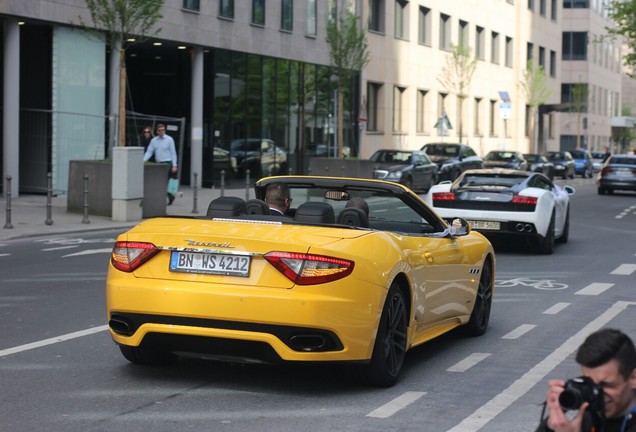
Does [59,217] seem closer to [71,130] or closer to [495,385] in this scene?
[71,130]

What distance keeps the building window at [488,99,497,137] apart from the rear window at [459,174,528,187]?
53469 millimetres

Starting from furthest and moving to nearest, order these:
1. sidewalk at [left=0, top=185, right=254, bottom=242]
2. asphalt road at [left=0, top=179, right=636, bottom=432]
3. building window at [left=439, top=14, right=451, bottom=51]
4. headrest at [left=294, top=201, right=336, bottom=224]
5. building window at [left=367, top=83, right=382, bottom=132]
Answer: building window at [left=439, top=14, right=451, bottom=51], building window at [left=367, top=83, right=382, bottom=132], sidewalk at [left=0, top=185, right=254, bottom=242], headrest at [left=294, top=201, right=336, bottom=224], asphalt road at [left=0, top=179, right=636, bottom=432]

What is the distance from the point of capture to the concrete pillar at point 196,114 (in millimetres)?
38281

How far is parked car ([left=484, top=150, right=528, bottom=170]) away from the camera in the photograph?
49300 mm

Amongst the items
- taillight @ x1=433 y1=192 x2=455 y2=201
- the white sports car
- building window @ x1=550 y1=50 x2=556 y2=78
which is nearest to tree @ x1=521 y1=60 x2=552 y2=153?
building window @ x1=550 y1=50 x2=556 y2=78

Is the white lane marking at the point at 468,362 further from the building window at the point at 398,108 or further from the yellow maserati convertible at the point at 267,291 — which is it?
the building window at the point at 398,108

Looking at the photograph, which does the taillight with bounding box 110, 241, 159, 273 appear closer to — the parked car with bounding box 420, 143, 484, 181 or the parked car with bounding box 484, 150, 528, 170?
the parked car with bounding box 420, 143, 484, 181

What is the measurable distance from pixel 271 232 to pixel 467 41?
5968 centimetres

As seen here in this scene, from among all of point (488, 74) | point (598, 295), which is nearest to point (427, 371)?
point (598, 295)

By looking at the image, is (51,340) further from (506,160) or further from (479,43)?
(479,43)

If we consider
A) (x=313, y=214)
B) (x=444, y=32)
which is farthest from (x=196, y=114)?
(x=313, y=214)

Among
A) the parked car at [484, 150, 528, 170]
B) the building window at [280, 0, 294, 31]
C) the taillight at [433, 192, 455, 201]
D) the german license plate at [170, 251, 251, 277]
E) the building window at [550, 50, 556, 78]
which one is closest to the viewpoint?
the german license plate at [170, 251, 251, 277]

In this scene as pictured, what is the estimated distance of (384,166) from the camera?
39562 millimetres

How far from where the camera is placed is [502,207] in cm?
1783
